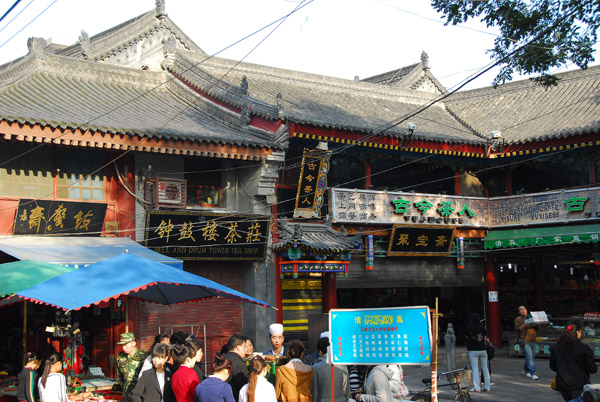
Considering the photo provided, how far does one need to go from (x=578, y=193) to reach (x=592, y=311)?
5641 millimetres

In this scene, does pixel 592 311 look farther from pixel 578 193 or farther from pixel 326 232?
pixel 326 232

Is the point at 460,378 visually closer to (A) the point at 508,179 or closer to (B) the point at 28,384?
(B) the point at 28,384

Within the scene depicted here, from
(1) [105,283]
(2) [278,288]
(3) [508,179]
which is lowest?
(2) [278,288]

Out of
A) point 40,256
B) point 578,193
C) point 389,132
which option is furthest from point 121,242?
point 578,193

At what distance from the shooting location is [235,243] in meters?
17.3

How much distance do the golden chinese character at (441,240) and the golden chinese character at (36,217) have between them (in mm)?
11243

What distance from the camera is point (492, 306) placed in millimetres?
22031

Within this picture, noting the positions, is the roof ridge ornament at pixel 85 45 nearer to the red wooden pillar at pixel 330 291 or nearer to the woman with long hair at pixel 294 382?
the red wooden pillar at pixel 330 291

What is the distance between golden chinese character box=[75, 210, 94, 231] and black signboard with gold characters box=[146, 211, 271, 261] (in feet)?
4.17

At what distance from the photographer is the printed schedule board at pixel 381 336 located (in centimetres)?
705

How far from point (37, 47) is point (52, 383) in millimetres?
11981

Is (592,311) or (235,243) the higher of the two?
(235,243)

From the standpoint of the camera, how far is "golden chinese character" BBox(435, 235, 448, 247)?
68.7 ft

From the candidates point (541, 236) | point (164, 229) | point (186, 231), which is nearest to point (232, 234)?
point (186, 231)
